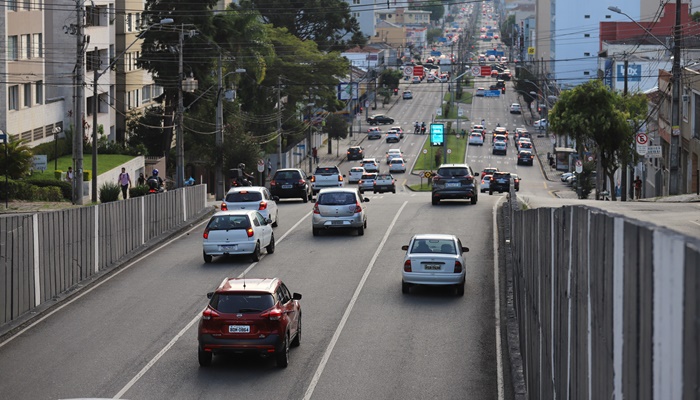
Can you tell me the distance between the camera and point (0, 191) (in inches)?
1848

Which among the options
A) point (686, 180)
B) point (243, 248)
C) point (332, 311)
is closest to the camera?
point (332, 311)

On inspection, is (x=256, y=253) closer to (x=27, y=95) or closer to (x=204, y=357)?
(x=204, y=357)

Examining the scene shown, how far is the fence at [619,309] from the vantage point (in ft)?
15.6

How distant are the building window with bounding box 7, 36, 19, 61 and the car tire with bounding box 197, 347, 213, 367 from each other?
4359 centimetres

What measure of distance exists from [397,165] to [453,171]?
60475 millimetres

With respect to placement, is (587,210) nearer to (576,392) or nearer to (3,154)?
(576,392)

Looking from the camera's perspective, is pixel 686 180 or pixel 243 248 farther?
pixel 686 180

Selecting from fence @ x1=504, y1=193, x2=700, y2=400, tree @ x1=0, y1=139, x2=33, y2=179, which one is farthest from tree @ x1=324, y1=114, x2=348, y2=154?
fence @ x1=504, y1=193, x2=700, y2=400

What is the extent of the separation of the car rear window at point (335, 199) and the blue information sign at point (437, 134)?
74.0 metres

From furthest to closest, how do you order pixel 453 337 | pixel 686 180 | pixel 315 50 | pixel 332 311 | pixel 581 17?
pixel 581 17, pixel 315 50, pixel 686 180, pixel 332 311, pixel 453 337

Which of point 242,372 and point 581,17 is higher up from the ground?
point 581,17

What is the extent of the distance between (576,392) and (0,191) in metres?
41.4

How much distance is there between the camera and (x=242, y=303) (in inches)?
756

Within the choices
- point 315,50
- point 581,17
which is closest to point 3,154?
point 315,50
